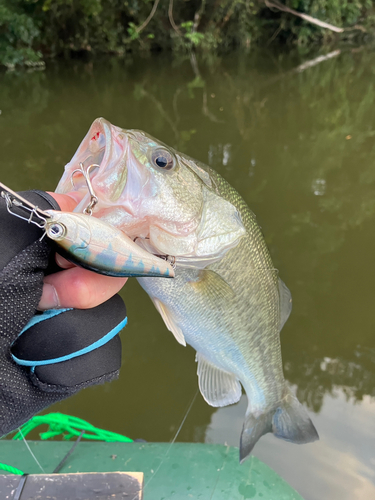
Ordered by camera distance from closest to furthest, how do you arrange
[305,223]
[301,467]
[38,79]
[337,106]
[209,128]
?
1. [301,467]
2. [305,223]
3. [209,128]
4. [337,106]
5. [38,79]

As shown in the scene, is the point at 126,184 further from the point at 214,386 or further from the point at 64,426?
the point at 64,426

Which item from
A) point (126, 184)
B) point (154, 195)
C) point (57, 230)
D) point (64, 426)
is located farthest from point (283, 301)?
point (64, 426)

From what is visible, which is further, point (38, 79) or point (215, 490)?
point (38, 79)

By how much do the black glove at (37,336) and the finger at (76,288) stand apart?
0.12ft

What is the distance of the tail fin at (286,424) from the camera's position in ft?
5.96

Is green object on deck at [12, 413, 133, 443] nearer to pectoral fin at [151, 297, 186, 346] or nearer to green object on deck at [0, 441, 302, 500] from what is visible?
green object on deck at [0, 441, 302, 500]

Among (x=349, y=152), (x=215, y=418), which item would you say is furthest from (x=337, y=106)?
(x=215, y=418)

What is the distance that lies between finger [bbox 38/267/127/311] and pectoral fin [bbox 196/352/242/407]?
0.90 metres

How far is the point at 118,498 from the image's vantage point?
1.50 meters

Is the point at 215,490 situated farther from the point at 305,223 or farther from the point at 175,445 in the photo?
the point at 305,223

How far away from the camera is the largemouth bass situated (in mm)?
1133

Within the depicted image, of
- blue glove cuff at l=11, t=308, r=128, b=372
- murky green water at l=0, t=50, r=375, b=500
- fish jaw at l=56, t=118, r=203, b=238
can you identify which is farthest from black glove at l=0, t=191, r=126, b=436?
murky green water at l=0, t=50, r=375, b=500

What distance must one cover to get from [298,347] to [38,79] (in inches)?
461

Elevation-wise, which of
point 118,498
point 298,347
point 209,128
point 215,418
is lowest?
point 215,418
